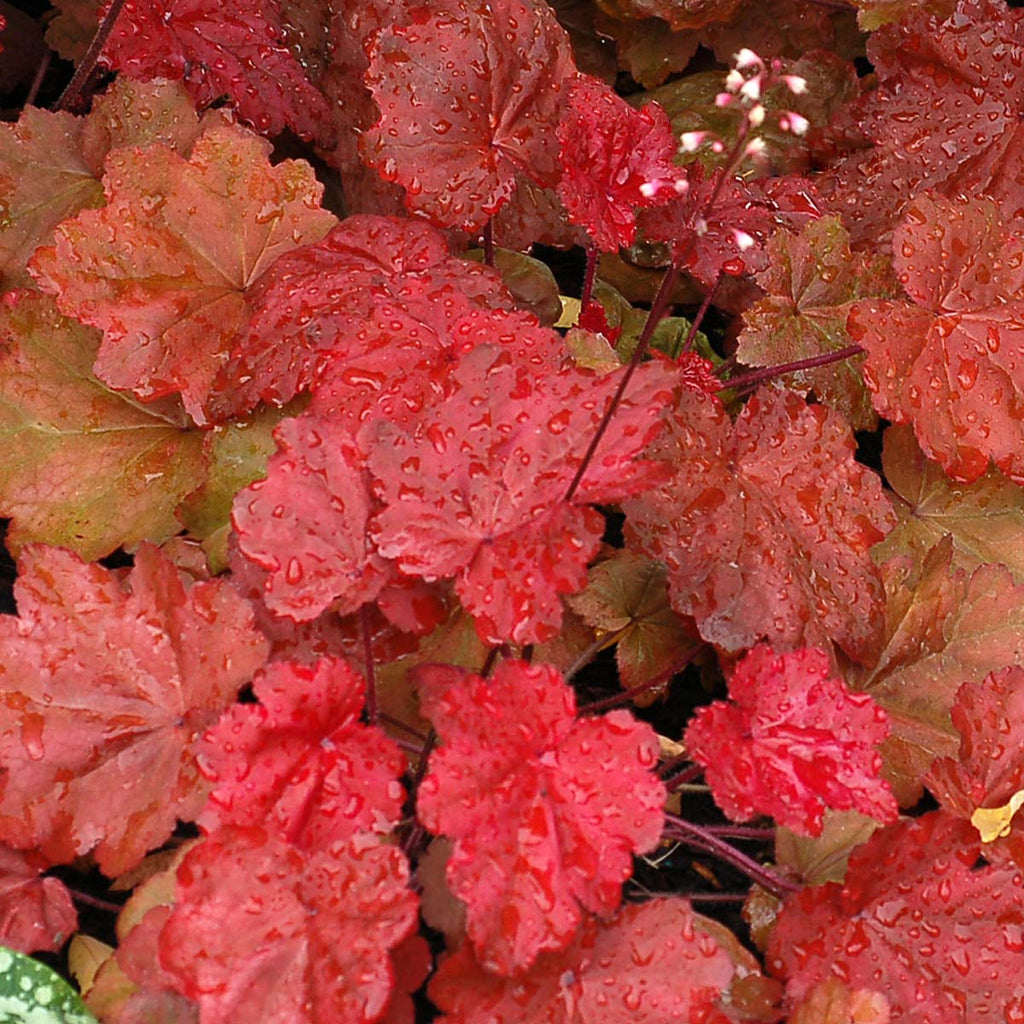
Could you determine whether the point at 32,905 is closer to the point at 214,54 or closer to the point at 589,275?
the point at 589,275

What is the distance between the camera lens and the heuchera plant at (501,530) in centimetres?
110

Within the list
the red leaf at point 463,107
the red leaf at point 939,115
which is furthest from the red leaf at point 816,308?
the red leaf at point 463,107

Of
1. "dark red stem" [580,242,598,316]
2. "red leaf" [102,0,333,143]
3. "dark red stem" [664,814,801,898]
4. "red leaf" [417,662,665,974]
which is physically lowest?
"dark red stem" [664,814,801,898]

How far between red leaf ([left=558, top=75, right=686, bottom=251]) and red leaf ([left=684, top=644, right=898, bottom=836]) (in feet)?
2.22

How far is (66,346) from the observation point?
170 centimetres

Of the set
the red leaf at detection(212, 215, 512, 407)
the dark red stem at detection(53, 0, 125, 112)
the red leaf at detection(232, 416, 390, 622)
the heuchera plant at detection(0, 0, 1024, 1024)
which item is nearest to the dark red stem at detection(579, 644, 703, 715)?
the heuchera plant at detection(0, 0, 1024, 1024)

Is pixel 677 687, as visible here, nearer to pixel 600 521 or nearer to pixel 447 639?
pixel 447 639

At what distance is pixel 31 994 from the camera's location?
1.12 m

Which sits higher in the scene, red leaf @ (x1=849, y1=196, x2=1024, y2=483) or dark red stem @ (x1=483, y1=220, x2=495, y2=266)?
red leaf @ (x1=849, y1=196, x2=1024, y2=483)

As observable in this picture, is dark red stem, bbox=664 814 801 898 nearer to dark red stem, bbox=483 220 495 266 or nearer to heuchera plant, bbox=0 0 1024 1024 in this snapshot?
heuchera plant, bbox=0 0 1024 1024

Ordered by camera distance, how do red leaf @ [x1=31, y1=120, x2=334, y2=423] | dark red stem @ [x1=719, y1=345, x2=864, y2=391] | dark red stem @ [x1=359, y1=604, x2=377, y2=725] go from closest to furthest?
dark red stem @ [x1=359, y1=604, x2=377, y2=725], red leaf @ [x1=31, y1=120, x2=334, y2=423], dark red stem @ [x1=719, y1=345, x2=864, y2=391]

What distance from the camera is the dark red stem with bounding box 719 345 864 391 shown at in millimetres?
1683

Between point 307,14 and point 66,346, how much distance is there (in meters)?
0.78

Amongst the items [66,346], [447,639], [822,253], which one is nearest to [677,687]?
[447,639]
